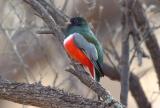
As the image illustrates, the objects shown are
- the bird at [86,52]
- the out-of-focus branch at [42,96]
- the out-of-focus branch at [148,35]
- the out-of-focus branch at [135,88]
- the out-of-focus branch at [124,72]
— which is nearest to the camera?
the out-of-focus branch at [42,96]

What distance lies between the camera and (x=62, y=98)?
163 inches

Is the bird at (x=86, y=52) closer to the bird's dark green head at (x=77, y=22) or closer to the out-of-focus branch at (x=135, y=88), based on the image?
the bird's dark green head at (x=77, y=22)

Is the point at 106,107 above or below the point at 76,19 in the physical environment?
below

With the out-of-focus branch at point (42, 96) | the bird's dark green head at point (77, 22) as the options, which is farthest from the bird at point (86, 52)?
the out-of-focus branch at point (42, 96)

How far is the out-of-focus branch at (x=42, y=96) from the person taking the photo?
13.4ft

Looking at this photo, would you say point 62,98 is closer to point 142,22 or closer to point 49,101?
point 49,101

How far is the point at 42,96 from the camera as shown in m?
4.17

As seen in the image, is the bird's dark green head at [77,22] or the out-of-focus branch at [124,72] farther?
the out-of-focus branch at [124,72]

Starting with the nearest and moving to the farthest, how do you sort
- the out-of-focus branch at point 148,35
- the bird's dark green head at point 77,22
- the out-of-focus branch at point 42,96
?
1. the out-of-focus branch at point 42,96
2. the bird's dark green head at point 77,22
3. the out-of-focus branch at point 148,35

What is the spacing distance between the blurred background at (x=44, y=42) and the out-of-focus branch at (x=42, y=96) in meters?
1.59

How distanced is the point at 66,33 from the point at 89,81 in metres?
1.15

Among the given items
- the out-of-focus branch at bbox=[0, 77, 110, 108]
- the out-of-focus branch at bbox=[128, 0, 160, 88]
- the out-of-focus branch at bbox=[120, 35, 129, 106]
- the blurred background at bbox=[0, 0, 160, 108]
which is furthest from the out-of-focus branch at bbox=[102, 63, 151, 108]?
the out-of-focus branch at bbox=[0, 77, 110, 108]

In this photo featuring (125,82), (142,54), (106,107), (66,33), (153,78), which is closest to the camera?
(106,107)

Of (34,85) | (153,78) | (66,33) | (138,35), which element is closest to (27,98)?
(34,85)
